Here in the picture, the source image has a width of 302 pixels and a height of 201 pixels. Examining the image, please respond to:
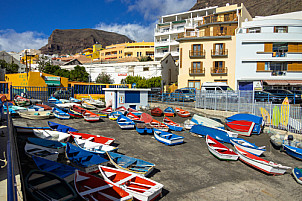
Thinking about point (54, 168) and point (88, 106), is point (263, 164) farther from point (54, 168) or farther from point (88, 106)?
point (88, 106)

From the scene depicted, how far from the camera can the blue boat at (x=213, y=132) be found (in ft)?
45.3

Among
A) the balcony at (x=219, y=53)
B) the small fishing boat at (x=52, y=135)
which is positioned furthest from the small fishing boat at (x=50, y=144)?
the balcony at (x=219, y=53)

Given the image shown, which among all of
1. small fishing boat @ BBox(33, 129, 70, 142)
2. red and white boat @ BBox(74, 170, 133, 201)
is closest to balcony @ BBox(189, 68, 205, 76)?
small fishing boat @ BBox(33, 129, 70, 142)

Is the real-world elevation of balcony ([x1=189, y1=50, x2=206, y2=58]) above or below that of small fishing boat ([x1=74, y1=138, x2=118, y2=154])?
above

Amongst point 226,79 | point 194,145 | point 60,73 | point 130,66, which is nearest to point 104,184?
point 194,145

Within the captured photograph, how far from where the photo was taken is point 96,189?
6672 mm

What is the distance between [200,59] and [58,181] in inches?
1302

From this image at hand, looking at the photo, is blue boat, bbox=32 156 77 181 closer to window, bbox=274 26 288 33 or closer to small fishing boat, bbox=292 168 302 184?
small fishing boat, bbox=292 168 302 184

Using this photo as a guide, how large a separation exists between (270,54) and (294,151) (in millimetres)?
25852

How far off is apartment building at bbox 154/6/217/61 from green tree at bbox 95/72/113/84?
18.5m

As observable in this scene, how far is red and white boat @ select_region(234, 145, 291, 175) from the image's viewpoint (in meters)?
9.05

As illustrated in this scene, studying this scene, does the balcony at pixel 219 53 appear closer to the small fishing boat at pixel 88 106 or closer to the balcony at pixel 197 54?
the balcony at pixel 197 54

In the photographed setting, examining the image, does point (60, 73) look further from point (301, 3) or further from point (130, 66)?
point (301, 3)

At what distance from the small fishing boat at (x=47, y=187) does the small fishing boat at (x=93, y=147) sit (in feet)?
9.02
